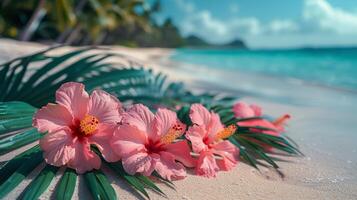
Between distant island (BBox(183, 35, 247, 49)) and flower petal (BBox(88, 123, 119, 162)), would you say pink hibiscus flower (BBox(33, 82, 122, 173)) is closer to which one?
flower petal (BBox(88, 123, 119, 162))

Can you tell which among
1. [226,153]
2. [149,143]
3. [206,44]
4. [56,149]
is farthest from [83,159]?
[206,44]

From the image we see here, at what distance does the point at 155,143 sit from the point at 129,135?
76 millimetres

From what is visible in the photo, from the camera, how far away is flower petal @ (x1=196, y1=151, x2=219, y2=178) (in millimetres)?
979

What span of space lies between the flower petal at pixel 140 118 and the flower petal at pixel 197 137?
0.34ft

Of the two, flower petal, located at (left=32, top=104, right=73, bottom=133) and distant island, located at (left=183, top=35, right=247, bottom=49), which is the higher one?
flower petal, located at (left=32, top=104, right=73, bottom=133)

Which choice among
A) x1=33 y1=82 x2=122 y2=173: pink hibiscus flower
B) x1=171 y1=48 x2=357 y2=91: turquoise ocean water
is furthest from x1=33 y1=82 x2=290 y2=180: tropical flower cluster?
x1=171 y1=48 x2=357 y2=91: turquoise ocean water

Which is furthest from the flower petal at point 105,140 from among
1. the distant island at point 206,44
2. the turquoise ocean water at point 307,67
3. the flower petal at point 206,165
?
the distant island at point 206,44

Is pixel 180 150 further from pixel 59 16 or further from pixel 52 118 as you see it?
pixel 59 16

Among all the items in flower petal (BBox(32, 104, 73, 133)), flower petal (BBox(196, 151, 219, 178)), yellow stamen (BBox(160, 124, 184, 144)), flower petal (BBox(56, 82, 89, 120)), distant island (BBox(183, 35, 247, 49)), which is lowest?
distant island (BBox(183, 35, 247, 49))

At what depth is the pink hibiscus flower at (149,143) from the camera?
0.85 m

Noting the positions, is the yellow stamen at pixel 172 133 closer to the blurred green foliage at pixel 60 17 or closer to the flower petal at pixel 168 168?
the flower petal at pixel 168 168

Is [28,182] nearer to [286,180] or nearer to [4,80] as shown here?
[4,80]

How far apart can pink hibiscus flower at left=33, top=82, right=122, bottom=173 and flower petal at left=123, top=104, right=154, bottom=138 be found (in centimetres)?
3

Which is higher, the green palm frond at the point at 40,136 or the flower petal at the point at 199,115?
the flower petal at the point at 199,115
